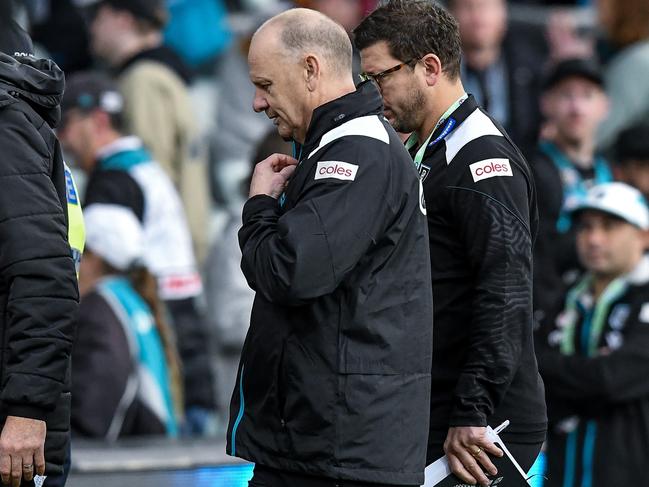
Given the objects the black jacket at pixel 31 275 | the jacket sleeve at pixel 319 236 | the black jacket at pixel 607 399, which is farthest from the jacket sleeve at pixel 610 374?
the black jacket at pixel 31 275

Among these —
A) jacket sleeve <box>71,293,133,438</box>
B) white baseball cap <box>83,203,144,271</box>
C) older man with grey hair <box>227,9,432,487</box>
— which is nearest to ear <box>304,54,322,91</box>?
older man with grey hair <box>227,9,432,487</box>

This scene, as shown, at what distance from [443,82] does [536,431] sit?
1.06m

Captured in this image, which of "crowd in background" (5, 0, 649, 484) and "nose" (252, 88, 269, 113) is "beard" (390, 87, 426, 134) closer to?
"nose" (252, 88, 269, 113)

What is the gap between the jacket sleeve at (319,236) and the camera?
367 centimetres

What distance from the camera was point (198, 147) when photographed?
8.55 m

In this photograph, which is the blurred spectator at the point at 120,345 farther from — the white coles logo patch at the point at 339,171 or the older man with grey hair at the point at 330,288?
the white coles logo patch at the point at 339,171

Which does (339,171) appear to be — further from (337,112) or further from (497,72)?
(497,72)

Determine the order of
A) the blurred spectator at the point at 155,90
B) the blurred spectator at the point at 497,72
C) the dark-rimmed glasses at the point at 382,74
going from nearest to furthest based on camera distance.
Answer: the dark-rimmed glasses at the point at 382,74 < the blurred spectator at the point at 155,90 < the blurred spectator at the point at 497,72

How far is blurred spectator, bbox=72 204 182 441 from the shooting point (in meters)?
6.19

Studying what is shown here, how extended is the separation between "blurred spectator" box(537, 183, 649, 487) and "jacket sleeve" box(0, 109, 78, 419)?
277cm

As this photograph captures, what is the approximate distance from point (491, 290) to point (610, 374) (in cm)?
198

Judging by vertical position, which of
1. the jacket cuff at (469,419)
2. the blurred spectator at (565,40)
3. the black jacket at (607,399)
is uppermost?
the blurred spectator at (565,40)

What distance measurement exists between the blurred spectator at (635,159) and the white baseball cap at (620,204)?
138cm

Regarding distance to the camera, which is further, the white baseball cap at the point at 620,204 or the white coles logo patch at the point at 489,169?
the white baseball cap at the point at 620,204
